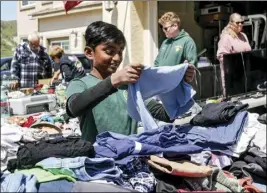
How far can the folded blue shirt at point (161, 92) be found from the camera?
168cm

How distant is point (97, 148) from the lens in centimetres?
159

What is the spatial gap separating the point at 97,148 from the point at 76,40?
13174 mm

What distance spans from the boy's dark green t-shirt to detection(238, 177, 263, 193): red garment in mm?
561

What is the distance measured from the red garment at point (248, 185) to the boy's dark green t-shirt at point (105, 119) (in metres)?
0.56

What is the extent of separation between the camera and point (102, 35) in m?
1.95

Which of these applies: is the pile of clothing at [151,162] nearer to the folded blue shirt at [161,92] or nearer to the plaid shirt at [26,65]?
the folded blue shirt at [161,92]

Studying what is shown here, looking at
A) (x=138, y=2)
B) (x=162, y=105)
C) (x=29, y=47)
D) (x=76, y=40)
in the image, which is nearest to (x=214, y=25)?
(x=138, y=2)

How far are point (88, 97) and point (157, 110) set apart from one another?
47cm

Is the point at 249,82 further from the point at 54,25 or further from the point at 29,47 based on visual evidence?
the point at 54,25

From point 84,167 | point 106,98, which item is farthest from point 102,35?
point 84,167

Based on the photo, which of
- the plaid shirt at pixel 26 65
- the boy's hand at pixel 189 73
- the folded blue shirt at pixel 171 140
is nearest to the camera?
the folded blue shirt at pixel 171 140

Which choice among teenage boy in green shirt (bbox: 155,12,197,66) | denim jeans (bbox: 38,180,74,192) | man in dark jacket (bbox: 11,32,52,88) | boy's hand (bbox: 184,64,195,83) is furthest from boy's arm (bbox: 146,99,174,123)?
man in dark jacket (bbox: 11,32,52,88)

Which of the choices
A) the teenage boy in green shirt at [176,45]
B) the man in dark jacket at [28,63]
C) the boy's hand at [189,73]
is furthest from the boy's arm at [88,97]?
the man in dark jacket at [28,63]

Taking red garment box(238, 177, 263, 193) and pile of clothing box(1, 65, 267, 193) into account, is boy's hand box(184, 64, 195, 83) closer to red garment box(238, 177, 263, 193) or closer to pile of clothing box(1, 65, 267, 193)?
pile of clothing box(1, 65, 267, 193)
